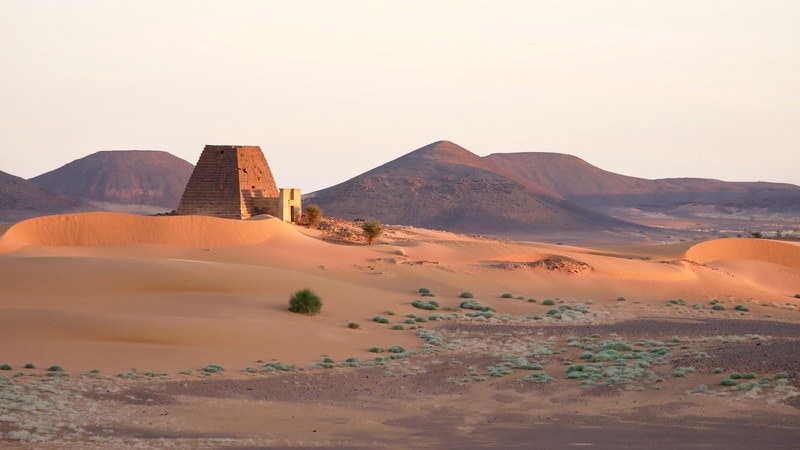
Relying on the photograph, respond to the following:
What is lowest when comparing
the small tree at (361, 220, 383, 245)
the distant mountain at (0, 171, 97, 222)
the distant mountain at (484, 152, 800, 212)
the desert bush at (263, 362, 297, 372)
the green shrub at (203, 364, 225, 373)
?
the desert bush at (263, 362, 297, 372)

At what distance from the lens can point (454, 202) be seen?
93.9 meters

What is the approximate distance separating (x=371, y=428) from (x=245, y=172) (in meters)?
28.7

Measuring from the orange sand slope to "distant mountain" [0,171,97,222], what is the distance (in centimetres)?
4975

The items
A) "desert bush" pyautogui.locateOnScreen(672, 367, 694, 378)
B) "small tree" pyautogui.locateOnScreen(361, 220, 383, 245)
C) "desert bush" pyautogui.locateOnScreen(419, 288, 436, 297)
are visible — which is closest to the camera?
"desert bush" pyautogui.locateOnScreen(672, 367, 694, 378)

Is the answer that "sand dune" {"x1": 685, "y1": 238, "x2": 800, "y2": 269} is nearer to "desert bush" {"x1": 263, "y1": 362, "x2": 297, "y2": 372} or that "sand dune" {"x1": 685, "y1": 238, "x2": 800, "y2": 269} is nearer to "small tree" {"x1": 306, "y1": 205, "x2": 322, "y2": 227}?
"small tree" {"x1": 306, "y1": 205, "x2": 322, "y2": 227}

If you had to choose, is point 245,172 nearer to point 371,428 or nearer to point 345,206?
point 371,428

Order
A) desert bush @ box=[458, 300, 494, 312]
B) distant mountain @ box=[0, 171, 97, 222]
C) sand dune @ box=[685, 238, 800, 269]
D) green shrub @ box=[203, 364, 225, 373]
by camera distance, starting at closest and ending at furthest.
→ green shrub @ box=[203, 364, 225, 373], desert bush @ box=[458, 300, 494, 312], sand dune @ box=[685, 238, 800, 269], distant mountain @ box=[0, 171, 97, 222]

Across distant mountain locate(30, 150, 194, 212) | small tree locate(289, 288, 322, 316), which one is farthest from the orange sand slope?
distant mountain locate(30, 150, 194, 212)

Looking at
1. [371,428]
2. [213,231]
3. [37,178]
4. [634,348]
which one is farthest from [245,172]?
[37,178]

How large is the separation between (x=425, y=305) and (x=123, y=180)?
112 meters

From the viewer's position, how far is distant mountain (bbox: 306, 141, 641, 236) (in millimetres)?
89438

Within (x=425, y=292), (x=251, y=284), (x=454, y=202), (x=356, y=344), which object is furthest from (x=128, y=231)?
(x=454, y=202)

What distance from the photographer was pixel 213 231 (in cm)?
3894

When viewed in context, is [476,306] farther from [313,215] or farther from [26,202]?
[26,202]
